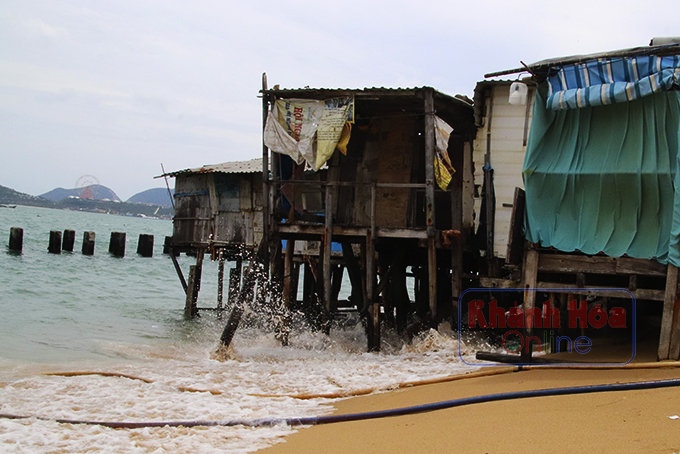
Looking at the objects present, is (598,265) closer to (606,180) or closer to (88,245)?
(606,180)

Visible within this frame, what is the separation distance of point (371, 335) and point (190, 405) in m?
4.82

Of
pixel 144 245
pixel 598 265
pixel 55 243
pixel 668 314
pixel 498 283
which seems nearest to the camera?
pixel 668 314

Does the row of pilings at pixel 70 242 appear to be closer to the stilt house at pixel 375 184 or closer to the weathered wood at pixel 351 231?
the stilt house at pixel 375 184

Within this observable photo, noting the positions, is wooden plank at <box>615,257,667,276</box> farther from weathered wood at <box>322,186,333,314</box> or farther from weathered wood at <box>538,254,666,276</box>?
weathered wood at <box>322,186,333,314</box>

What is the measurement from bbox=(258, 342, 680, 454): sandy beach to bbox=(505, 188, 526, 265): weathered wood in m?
2.61

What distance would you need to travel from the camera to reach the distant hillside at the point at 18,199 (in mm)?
158375

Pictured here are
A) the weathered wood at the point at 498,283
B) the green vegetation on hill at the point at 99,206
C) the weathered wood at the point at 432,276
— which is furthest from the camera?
the green vegetation on hill at the point at 99,206

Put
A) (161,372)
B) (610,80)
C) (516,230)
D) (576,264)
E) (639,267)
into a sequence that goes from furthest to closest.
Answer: (161,372), (516,230), (576,264), (610,80), (639,267)

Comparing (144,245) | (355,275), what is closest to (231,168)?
(355,275)

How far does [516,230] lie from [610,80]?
7.55 feet

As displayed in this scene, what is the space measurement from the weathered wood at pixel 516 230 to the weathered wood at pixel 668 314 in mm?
1987

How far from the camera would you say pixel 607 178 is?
27.3 ft

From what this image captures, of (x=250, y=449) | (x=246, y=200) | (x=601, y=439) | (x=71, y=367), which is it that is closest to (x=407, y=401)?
(x=250, y=449)

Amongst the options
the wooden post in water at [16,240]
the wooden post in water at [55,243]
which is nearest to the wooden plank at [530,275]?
the wooden post in water at [16,240]
